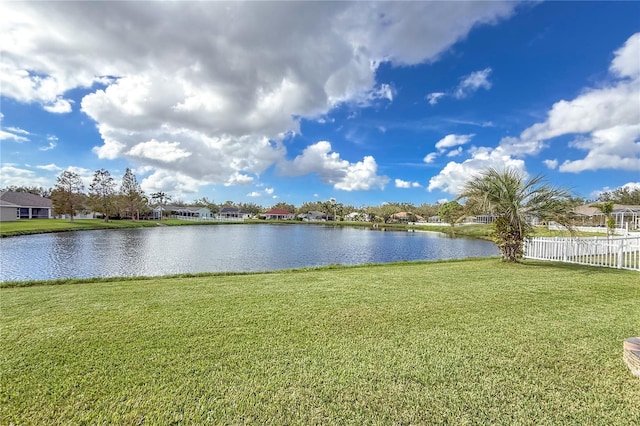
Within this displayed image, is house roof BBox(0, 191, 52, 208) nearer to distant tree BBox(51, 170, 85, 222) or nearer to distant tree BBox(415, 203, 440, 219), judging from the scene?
distant tree BBox(51, 170, 85, 222)

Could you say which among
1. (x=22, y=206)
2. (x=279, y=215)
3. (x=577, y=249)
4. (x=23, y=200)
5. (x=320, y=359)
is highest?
(x=23, y=200)

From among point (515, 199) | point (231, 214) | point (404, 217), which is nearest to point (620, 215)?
point (515, 199)

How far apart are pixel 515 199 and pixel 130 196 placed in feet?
175

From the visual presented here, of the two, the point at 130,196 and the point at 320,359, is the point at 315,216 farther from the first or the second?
the point at 320,359

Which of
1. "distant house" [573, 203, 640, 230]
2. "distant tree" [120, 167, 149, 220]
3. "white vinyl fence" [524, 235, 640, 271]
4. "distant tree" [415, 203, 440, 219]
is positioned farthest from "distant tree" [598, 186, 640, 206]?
"distant tree" [120, 167, 149, 220]

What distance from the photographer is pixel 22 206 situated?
39.3 metres

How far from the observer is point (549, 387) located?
2.39 metres

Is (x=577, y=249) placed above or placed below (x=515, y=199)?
below

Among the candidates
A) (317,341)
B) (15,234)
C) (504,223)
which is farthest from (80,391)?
(15,234)

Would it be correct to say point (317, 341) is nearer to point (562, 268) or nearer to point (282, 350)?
point (282, 350)

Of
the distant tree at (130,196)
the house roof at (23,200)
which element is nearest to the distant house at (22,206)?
the house roof at (23,200)

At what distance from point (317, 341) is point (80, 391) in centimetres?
204

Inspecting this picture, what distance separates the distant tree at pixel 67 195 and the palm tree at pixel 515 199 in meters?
45.3

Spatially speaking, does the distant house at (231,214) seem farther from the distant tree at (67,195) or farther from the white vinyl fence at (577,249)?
the white vinyl fence at (577,249)
